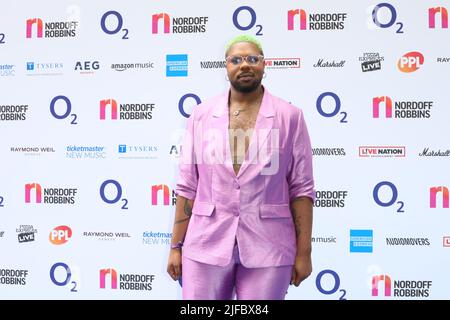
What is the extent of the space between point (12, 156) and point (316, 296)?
2.39 meters

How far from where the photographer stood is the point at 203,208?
1.94 m

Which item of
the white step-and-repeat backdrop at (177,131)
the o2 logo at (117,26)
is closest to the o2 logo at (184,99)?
the white step-and-repeat backdrop at (177,131)

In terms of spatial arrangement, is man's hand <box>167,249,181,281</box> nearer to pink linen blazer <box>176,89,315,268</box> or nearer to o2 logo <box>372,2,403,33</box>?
pink linen blazer <box>176,89,315,268</box>

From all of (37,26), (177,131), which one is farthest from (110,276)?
(37,26)

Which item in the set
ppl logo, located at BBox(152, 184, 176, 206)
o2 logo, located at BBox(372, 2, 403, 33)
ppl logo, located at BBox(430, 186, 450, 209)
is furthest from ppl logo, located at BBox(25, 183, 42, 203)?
ppl logo, located at BBox(430, 186, 450, 209)

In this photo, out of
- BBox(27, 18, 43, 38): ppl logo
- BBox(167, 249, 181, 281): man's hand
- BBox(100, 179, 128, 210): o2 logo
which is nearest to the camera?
BBox(167, 249, 181, 281): man's hand

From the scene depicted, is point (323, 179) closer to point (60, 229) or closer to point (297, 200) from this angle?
point (297, 200)

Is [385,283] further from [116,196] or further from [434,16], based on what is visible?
[116,196]

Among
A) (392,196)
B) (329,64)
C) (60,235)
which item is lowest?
(60,235)

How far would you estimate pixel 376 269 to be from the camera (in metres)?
3.30

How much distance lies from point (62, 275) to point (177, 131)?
1338 mm

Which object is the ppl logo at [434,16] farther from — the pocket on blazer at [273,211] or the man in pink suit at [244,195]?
the pocket on blazer at [273,211]

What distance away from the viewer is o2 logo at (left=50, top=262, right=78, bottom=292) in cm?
354

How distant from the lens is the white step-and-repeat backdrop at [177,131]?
10.7 feet
